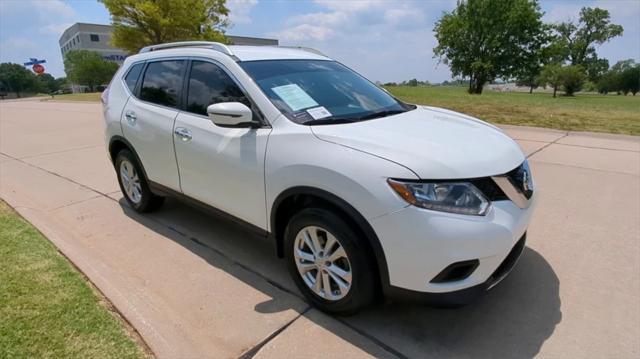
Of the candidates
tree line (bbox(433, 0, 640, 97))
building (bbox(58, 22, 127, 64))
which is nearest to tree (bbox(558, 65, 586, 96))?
tree line (bbox(433, 0, 640, 97))

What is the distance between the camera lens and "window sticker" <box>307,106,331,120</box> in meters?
2.71

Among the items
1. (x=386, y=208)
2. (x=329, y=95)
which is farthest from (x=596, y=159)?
(x=386, y=208)

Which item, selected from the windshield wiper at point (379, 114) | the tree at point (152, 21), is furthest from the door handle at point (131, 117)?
the tree at point (152, 21)

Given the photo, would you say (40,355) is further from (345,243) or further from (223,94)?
Result: (223,94)

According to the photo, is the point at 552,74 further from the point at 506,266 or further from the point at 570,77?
the point at 506,266

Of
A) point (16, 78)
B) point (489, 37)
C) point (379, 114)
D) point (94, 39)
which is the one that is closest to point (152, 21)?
point (379, 114)

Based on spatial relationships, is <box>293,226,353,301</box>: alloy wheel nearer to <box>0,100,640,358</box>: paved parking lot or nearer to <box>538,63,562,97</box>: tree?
<box>0,100,640,358</box>: paved parking lot

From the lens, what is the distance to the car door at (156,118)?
140 inches

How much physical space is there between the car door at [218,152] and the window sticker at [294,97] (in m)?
0.25

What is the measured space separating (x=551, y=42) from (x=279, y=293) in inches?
2078

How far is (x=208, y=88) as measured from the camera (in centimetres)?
326

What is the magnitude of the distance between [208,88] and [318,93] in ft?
3.15

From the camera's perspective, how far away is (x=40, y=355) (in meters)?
2.17

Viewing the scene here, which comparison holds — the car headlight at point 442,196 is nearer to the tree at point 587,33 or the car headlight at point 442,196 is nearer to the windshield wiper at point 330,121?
the windshield wiper at point 330,121
